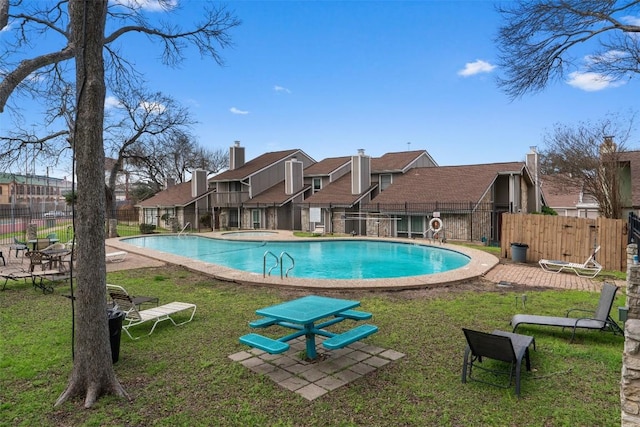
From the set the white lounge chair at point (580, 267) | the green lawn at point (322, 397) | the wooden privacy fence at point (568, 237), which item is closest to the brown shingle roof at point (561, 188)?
the wooden privacy fence at point (568, 237)

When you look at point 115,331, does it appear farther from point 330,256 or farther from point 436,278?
point 330,256

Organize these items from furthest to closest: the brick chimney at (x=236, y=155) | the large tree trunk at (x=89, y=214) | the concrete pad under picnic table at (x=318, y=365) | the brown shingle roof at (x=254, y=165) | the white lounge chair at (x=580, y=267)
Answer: the brick chimney at (x=236, y=155) → the brown shingle roof at (x=254, y=165) → the white lounge chair at (x=580, y=267) → the concrete pad under picnic table at (x=318, y=365) → the large tree trunk at (x=89, y=214)

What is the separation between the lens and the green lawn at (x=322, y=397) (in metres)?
3.83

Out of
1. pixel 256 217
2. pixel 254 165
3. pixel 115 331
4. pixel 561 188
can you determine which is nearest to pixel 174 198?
pixel 254 165

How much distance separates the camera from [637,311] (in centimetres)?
681

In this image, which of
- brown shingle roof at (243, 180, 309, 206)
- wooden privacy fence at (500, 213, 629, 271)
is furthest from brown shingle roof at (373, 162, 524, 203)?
brown shingle roof at (243, 180, 309, 206)

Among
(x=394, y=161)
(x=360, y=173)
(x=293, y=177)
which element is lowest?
(x=360, y=173)

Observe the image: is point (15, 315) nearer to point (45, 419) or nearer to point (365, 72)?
point (45, 419)

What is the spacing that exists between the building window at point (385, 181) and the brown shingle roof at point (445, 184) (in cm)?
76

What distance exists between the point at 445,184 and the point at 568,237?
12.4 metres

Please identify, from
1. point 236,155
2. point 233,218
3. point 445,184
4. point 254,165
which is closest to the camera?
point 445,184

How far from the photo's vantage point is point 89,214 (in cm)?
413

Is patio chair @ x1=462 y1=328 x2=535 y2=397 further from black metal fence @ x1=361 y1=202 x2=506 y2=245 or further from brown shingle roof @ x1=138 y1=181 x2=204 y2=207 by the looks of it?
brown shingle roof @ x1=138 y1=181 x2=204 y2=207

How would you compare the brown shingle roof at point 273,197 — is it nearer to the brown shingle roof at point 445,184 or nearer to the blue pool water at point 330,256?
the blue pool water at point 330,256
